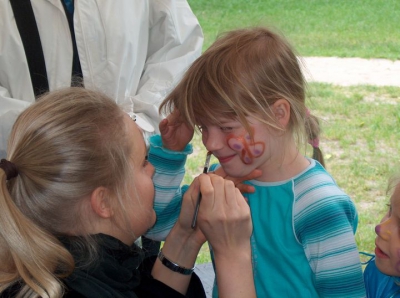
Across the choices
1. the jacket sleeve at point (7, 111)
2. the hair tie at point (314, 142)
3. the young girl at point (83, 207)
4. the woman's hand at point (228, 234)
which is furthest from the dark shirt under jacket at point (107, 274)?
the jacket sleeve at point (7, 111)

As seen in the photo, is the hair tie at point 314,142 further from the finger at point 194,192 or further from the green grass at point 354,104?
the finger at point 194,192

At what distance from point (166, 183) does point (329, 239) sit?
608 mm

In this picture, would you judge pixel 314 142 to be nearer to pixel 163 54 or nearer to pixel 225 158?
pixel 225 158

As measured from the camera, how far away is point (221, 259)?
1604mm

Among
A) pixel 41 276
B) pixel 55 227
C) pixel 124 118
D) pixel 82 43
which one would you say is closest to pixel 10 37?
pixel 82 43

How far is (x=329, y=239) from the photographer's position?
1.64 metres

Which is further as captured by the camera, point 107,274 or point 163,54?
point 163,54

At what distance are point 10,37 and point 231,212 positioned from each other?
1.12 m

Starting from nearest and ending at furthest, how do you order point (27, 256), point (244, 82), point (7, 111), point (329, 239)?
1. point (27, 256)
2. point (329, 239)
3. point (244, 82)
4. point (7, 111)

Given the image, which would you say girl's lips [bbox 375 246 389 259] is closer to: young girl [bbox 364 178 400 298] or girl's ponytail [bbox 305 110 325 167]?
young girl [bbox 364 178 400 298]

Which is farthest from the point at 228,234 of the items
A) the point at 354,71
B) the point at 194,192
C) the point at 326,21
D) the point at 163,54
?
the point at 326,21

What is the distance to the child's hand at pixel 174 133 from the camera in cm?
203

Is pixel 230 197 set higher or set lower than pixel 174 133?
higher

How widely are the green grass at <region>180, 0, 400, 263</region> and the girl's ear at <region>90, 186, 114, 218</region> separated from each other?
75 cm
